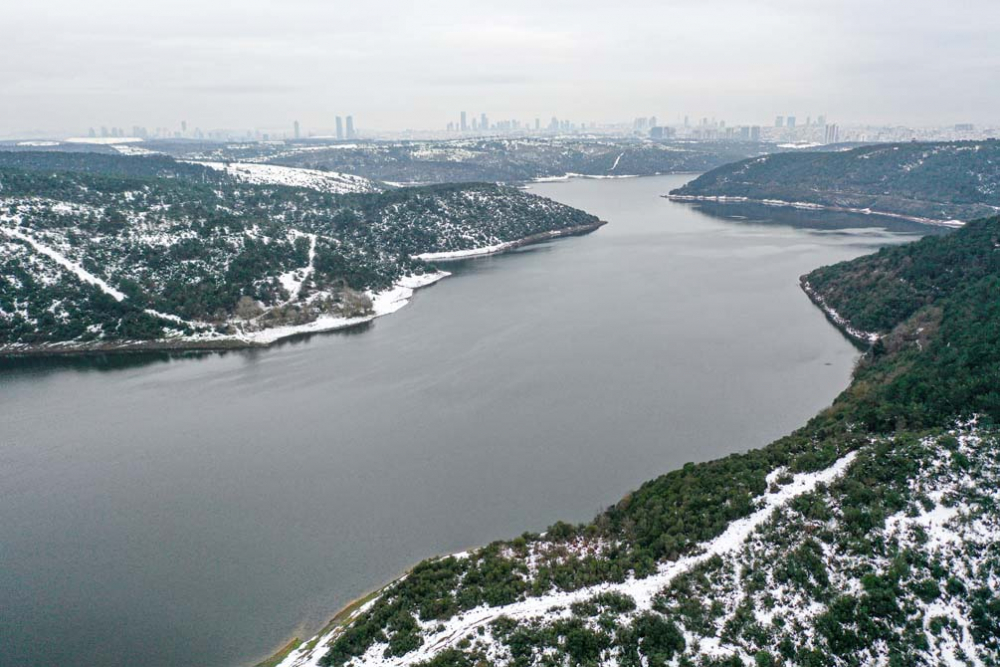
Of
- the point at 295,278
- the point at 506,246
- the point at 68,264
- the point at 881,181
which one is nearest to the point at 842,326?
the point at 295,278

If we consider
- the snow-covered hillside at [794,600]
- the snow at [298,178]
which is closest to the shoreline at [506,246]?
the snow at [298,178]

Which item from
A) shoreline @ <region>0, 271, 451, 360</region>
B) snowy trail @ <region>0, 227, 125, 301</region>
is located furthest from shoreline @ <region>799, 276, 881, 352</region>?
snowy trail @ <region>0, 227, 125, 301</region>

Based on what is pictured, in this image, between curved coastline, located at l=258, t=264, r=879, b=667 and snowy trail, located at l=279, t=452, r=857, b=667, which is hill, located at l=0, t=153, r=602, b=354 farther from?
snowy trail, located at l=279, t=452, r=857, b=667

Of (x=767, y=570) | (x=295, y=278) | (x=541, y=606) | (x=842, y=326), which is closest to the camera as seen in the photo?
(x=767, y=570)

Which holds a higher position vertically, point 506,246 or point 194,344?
point 506,246

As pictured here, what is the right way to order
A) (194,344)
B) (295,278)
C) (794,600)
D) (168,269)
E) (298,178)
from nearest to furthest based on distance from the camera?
(794,600) → (194,344) → (168,269) → (295,278) → (298,178)

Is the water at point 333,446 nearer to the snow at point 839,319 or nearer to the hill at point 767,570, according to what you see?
the snow at point 839,319

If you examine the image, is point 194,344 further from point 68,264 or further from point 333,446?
point 333,446
